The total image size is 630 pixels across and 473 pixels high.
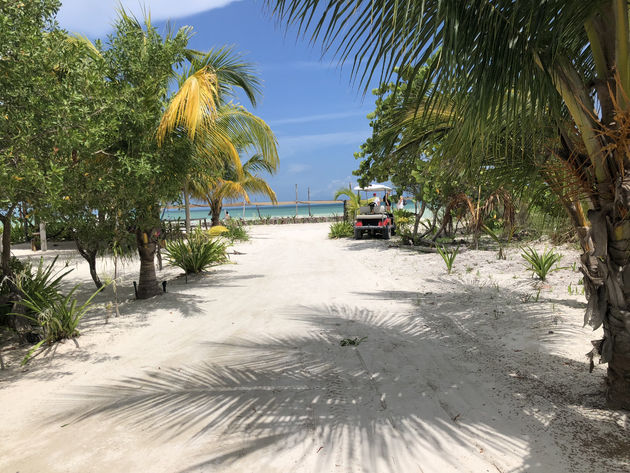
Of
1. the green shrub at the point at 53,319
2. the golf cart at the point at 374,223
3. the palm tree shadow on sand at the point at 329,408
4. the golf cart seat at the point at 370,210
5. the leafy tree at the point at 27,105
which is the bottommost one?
the palm tree shadow on sand at the point at 329,408

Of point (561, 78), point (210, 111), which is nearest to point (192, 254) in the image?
point (210, 111)

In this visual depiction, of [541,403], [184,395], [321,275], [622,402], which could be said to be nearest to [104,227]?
[184,395]

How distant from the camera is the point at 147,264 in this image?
6.53 meters

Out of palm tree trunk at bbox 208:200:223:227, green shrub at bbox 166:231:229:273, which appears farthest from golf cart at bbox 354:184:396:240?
green shrub at bbox 166:231:229:273

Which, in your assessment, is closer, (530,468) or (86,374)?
(530,468)

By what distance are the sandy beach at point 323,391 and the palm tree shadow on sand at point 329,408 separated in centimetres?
1

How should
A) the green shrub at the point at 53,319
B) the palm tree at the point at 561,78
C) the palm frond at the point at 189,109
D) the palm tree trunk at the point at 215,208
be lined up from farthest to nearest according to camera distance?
1. the palm tree trunk at the point at 215,208
2. the palm frond at the point at 189,109
3. the green shrub at the point at 53,319
4. the palm tree at the point at 561,78

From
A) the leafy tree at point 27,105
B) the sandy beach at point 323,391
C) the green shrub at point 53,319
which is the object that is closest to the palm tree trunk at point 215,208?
the sandy beach at point 323,391

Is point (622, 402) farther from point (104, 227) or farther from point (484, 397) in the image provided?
point (104, 227)

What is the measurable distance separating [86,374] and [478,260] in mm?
7889

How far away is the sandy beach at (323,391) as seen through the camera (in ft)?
7.32

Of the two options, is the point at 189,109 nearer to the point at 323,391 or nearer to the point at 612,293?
the point at 323,391

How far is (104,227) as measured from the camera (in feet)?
18.7

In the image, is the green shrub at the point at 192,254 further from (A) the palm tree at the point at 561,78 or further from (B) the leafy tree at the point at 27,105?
(A) the palm tree at the point at 561,78
